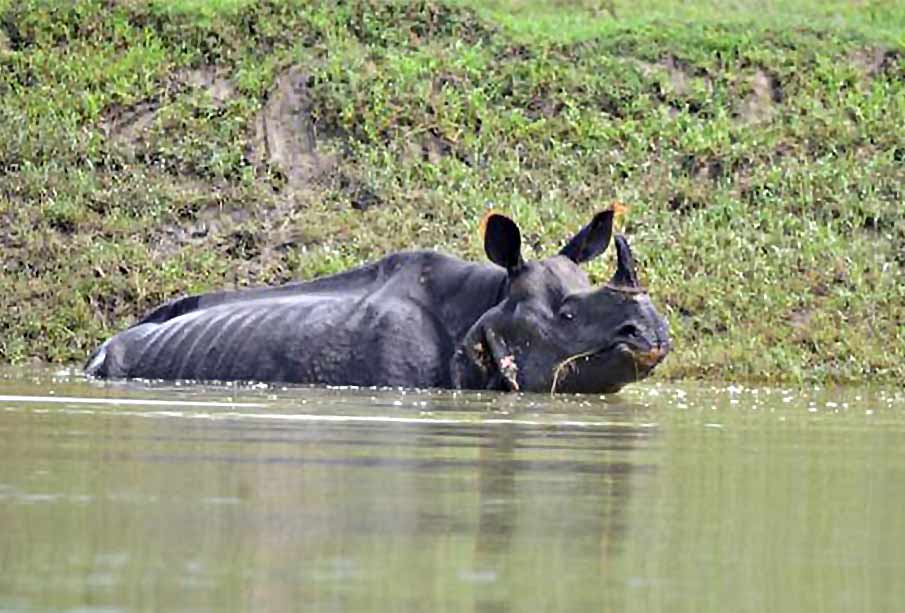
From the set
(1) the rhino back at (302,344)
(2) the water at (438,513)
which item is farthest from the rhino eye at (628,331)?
(2) the water at (438,513)

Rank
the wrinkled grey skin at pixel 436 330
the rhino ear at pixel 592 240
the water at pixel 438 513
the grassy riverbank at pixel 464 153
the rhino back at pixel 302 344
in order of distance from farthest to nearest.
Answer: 1. the grassy riverbank at pixel 464 153
2. the rhino ear at pixel 592 240
3. the rhino back at pixel 302 344
4. the wrinkled grey skin at pixel 436 330
5. the water at pixel 438 513

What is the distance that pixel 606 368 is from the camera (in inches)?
480

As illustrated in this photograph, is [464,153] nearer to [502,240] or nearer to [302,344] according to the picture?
[302,344]

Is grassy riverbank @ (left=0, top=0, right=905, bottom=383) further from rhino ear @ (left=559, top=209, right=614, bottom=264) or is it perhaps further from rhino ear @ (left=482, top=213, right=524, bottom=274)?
rhino ear @ (left=482, top=213, right=524, bottom=274)

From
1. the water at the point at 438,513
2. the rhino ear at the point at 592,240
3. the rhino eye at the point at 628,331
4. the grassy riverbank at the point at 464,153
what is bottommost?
the grassy riverbank at the point at 464,153

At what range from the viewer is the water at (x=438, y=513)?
4.17m

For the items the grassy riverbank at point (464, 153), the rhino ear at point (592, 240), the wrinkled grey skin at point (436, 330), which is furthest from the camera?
the grassy riverbank at point (464, 153)

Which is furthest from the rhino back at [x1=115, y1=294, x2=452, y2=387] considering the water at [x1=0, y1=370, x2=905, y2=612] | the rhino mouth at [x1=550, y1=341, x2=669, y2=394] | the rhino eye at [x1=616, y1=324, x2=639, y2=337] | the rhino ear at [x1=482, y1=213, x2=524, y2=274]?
the water at [x1=0, y1=370, x2=905, y2=612]

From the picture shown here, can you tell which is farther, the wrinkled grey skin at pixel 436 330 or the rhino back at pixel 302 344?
the rhino back at pixel 302 344

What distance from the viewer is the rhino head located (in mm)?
12070

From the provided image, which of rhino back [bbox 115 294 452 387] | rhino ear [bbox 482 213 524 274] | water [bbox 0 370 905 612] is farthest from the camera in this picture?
rhino back [bbox 115 294 452 387]

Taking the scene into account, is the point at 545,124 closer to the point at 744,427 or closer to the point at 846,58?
the point at 846,58

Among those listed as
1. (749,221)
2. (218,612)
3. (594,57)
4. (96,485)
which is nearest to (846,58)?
(594,57)

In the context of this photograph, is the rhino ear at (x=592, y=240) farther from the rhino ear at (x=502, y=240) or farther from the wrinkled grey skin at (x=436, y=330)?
the rhino ear at (x=502, y=240)
